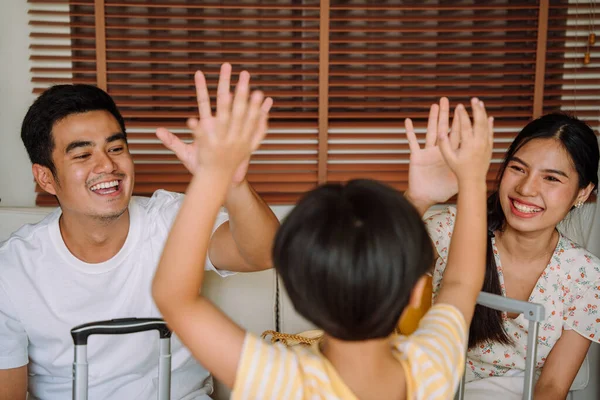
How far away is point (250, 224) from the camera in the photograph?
4.70 ft

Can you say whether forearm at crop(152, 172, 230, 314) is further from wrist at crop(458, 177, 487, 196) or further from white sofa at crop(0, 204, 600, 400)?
white sofa at crop(0, 204, 600, 400)

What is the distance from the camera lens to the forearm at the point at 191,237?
80cm

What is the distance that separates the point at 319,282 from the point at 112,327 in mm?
549

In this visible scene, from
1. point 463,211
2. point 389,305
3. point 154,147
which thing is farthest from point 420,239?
point 154,147

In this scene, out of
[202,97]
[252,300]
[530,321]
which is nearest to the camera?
[202,97]

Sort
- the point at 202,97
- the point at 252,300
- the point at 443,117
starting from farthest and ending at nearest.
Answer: the point at 252,300, the point at 443,117, the point at 202,97

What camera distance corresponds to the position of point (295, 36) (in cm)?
264

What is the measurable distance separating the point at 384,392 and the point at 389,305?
0.63 ft

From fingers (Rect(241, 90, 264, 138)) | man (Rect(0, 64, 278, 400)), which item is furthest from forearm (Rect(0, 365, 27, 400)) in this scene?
fingers (Rect(241, 90, 264, 138))

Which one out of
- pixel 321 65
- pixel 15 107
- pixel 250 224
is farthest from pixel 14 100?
pixel 250 224

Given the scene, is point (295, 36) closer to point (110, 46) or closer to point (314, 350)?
point (110, 46)

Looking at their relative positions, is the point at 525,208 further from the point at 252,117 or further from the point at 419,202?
the point at 252,117

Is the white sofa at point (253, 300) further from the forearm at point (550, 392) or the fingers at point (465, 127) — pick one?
the fingers at point (465, 127)

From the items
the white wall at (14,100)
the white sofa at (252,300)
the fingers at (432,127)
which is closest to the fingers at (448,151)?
the fingers at (432,127)
